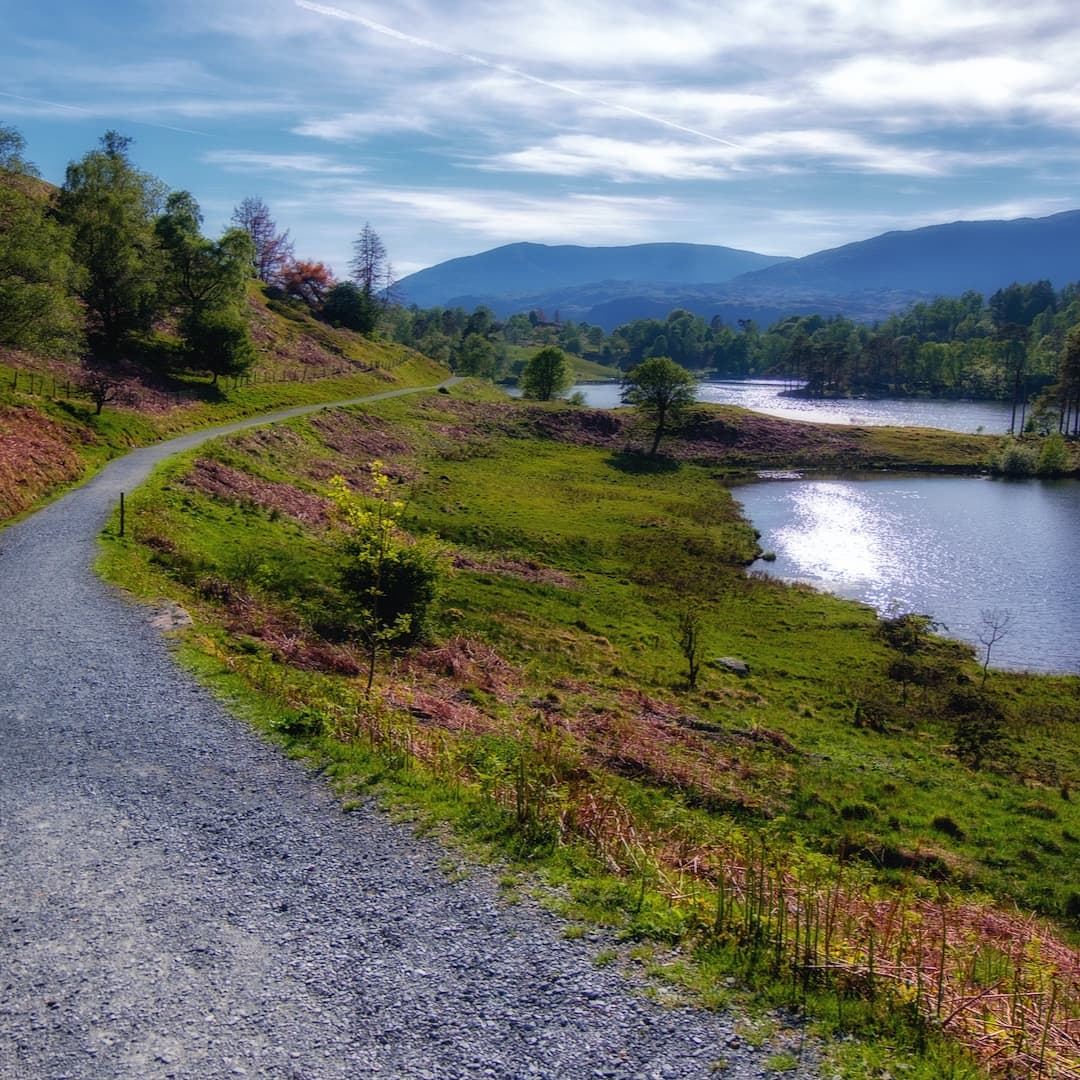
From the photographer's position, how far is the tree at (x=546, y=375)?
127312mm

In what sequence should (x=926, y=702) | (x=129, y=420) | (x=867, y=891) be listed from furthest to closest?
(x=129, y=420)
(x=926, y=702)
(x=867, y=891)

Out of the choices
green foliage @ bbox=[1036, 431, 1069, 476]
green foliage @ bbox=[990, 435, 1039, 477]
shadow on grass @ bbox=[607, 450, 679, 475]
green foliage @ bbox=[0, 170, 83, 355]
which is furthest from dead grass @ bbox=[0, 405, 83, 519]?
green foliage @ bbox=[1036, 431, 1069, 476]

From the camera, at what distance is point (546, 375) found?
418 ft

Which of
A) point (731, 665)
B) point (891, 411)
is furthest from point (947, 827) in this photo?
point (891, 411)

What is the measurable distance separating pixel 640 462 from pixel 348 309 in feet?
215

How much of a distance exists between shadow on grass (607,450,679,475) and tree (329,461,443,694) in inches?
2582

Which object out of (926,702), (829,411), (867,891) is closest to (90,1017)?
(867,891)

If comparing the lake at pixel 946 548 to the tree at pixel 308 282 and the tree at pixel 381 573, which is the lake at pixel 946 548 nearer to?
the tree at pixel 381 573

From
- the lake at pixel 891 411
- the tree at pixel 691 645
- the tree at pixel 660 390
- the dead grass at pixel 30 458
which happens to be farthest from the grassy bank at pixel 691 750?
the lake at pixel 891 411

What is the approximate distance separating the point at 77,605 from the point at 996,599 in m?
50.2

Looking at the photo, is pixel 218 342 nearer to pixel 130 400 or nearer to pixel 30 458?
pixel 130 400

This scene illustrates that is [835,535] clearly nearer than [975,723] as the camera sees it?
No

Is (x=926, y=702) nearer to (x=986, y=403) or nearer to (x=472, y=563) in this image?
(x=472, y=563)

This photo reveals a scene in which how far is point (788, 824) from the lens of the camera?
17.7 meters
